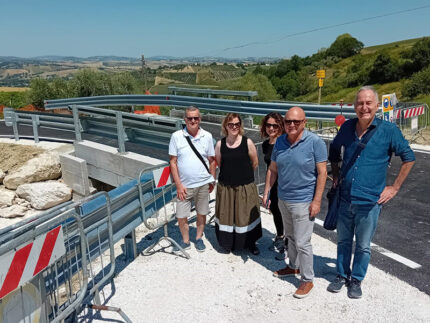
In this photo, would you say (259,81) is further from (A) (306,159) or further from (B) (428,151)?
(A) (306,159)

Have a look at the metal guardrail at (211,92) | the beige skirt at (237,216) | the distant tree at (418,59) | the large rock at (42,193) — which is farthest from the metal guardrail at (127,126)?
the distant tree at (418,59)

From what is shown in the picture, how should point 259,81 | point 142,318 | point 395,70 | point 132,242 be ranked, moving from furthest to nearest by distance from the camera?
point 395,70, point 259,81, point 132,242, point 142,318

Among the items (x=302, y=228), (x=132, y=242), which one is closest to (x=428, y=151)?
(x=302, y=228)

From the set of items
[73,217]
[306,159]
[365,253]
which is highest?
[306,159]

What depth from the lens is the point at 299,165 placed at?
11.8ft

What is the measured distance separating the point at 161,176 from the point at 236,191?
1.00m

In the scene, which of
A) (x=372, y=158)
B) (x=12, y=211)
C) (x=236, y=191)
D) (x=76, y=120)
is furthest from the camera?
(x=76, y=120)

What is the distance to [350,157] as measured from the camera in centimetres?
346

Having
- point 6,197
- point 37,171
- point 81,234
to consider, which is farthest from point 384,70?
point 81,234

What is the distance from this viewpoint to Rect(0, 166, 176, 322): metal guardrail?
8.87 ft

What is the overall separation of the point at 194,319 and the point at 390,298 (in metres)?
1.96

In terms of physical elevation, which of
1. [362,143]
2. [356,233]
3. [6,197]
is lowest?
[6,197]

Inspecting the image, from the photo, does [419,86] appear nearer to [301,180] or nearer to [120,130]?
[120,130]

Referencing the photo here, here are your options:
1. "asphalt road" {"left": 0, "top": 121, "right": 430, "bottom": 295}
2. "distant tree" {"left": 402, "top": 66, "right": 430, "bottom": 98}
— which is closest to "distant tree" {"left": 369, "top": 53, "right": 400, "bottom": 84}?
"distant tree" {"left": 402, "top": 66, "right": 430, "bottom": 98}
